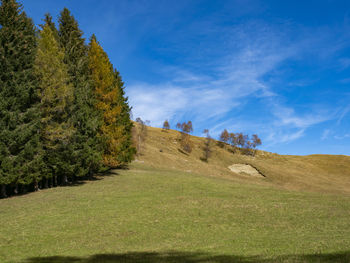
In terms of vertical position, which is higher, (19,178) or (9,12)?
(9,12)

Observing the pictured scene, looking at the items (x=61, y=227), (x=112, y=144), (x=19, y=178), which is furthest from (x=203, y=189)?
(x=19, y=178)

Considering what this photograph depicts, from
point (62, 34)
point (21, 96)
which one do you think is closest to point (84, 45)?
point (62, 34)

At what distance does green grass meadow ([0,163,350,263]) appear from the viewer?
10.6m

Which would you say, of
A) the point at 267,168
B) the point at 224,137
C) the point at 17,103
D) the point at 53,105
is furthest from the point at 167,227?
the point at 224,137

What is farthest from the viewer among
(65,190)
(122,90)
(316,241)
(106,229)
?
(122,90)

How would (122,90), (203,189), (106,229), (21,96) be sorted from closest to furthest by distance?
(106,229) < (21,96) < (203,189) < (122,90)

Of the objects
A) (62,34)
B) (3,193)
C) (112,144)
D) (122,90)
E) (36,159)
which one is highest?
(62,34)

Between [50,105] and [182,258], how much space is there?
26864 millimetres

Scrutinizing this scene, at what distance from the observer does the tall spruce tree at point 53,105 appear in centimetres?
2870

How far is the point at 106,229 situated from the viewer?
15914mm

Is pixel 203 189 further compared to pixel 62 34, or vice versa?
pixel 62 34

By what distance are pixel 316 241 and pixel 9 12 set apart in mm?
33912

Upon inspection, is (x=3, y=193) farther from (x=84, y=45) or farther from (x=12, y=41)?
(x=84, y=45)

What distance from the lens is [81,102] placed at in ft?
106
